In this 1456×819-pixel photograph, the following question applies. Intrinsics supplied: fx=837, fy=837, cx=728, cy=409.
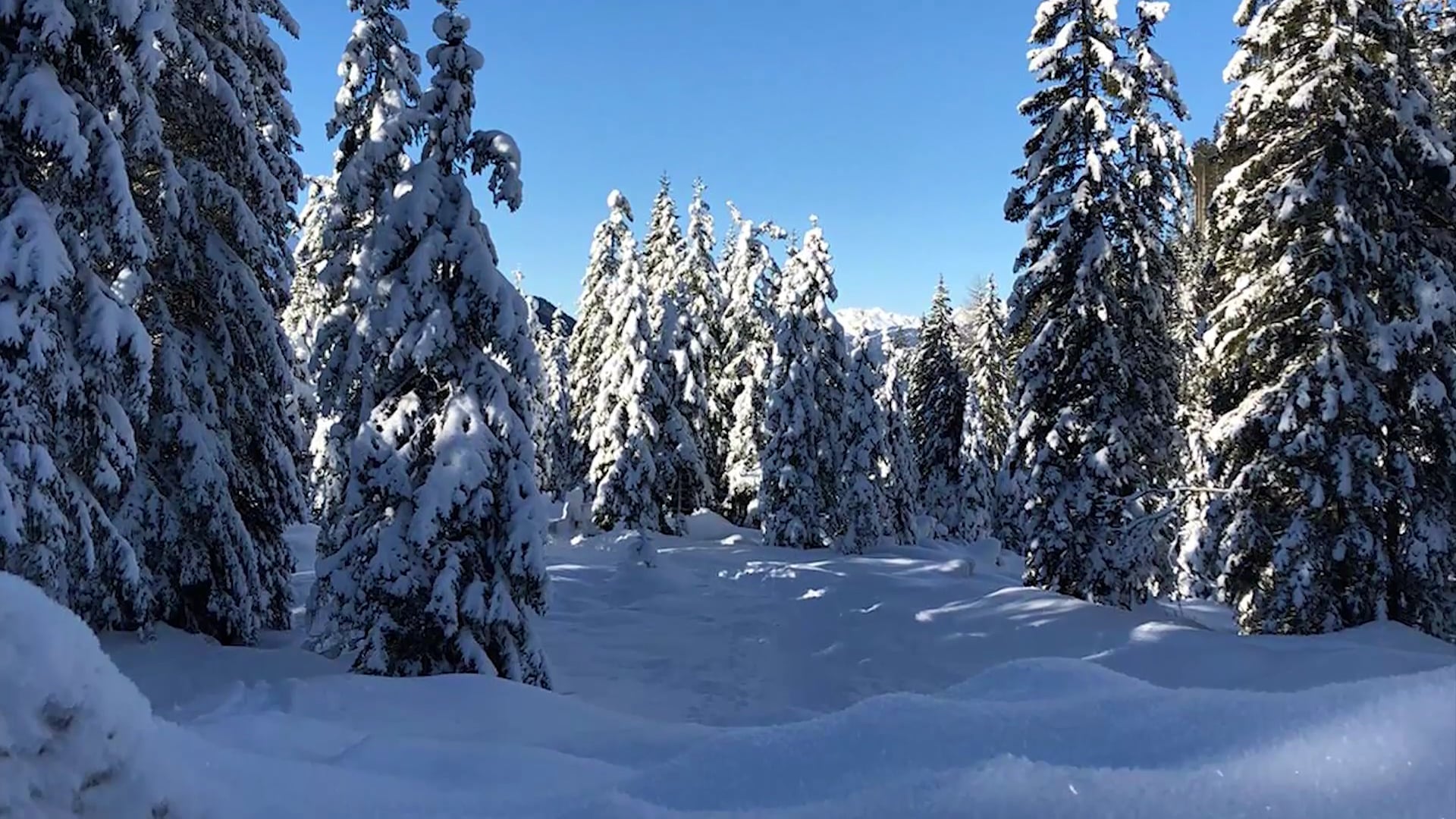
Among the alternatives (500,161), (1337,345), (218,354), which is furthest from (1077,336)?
(218,354)

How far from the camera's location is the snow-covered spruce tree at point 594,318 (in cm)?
3479

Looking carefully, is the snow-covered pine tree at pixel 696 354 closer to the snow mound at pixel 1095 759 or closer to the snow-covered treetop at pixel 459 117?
the snow-covered treetop at pixel 459 117

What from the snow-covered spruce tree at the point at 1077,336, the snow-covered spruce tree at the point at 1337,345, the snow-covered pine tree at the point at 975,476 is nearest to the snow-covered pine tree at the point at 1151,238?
the snow-covered spruce tree at the point at 1077,336

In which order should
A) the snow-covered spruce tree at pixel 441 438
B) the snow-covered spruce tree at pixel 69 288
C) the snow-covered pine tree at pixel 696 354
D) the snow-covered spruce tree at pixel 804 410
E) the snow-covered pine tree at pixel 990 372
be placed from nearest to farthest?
1. the snow-covered spruce tree at pixel 69 288
2. the snow-covered spruce tree at pixel 441 438
3. the snow-covered spruce tree at pixel 804 410
4. the snow-covered pine tree at pixel 696 354
5. the snow-covered pine tree at pixel 990 372

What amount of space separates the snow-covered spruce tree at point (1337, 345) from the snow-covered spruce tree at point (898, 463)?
938 inches

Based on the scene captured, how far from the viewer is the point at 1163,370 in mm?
16016

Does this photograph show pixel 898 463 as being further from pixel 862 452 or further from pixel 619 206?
pixel 619 206

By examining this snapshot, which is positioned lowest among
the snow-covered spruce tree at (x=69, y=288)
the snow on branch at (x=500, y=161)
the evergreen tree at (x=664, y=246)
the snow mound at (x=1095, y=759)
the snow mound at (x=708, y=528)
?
the snow mound at (x=708, y=528)

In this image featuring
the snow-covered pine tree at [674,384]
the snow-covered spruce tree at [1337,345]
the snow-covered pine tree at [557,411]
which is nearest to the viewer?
the snow-covered spruce tree at [1337,345]

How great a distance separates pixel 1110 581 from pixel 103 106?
16669 millimetres

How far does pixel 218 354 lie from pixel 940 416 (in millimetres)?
37145

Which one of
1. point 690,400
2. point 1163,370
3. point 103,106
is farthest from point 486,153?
point 690,400

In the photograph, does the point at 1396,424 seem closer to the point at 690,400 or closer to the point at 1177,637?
the point at 1177,637

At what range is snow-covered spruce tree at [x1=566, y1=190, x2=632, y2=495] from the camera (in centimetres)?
3479
